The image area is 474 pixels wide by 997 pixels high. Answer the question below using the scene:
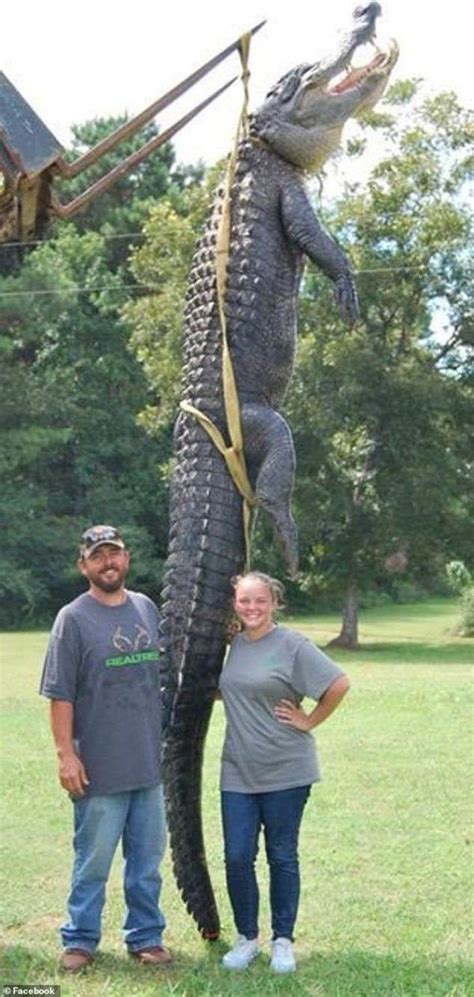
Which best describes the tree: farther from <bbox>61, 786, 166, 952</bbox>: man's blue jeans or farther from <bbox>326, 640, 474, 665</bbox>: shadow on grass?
<bbox>61, 786, 166, 952</bbox>: man's blue jeans

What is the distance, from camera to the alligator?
4293mm

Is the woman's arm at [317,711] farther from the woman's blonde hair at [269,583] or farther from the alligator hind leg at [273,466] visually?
the alligator hind leg at [273,466]

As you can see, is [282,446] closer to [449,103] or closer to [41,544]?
[449,103]

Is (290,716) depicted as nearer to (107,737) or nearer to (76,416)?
(107,737)

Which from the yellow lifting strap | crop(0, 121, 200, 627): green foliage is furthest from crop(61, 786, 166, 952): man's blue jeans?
crop(0, 121, 200, 627): green foliage

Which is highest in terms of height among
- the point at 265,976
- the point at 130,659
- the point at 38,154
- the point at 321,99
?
the point at 321,99

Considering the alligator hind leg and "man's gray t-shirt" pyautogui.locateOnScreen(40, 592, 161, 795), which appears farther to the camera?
the alligator hind leg

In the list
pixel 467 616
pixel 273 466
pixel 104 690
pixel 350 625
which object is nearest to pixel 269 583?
pixel 273 466

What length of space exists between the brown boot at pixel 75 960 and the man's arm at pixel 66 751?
0.50 meters

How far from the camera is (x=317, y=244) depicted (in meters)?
4.30

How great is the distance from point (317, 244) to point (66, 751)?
5.63ft

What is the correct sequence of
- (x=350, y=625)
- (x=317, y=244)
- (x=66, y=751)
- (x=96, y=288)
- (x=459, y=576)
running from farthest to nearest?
(x=459, y=576)
(x=96, y=288)
(x=350, y=625)
(x=317, y=244)
(x=66, y=751)

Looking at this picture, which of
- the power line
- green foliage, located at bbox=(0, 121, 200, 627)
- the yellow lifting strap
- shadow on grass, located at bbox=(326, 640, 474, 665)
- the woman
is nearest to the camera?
the woman

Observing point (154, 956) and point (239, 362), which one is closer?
point (154, 956)
